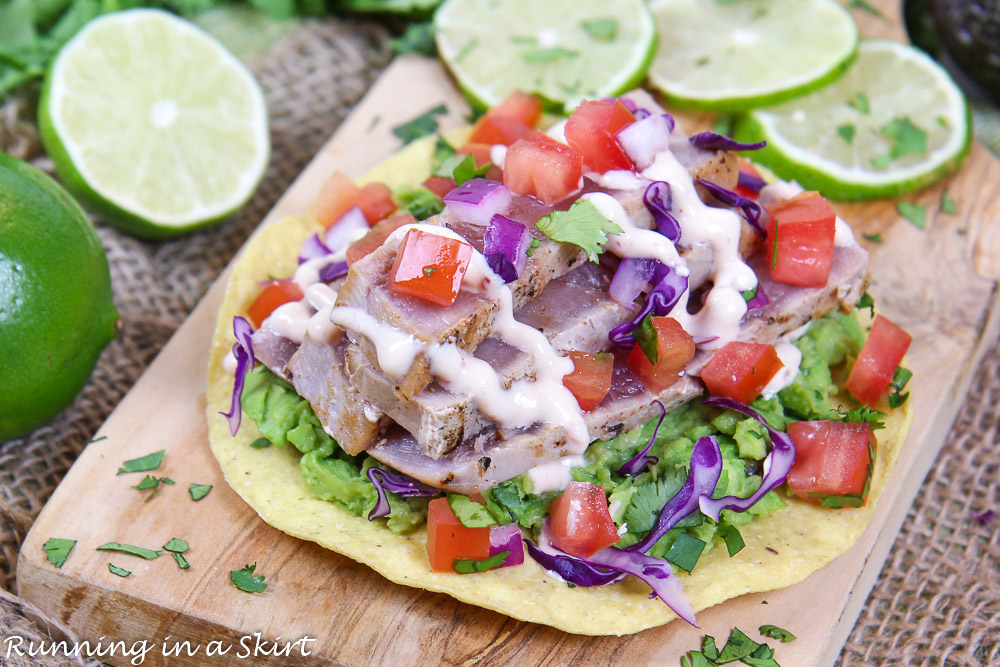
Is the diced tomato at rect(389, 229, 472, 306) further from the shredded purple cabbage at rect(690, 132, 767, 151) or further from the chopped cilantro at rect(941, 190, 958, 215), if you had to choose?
the chopped cilantro at rect(941, 190, 958, 215)

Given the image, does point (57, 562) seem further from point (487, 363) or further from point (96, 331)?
point (487, 363)

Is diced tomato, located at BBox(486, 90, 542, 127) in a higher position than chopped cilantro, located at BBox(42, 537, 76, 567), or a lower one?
higher

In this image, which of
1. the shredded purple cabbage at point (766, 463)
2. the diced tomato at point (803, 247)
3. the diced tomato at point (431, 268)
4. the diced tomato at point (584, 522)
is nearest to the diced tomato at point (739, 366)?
the shredded purple cabbage at point (766, 463)

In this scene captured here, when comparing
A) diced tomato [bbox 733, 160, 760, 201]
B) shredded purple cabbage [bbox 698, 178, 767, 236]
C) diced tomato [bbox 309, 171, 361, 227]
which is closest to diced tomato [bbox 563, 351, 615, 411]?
shredded purple cabbage [bbox 698, 178, 767, 236]

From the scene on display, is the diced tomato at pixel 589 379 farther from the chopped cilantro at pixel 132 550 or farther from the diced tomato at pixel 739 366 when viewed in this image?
the chopped cilantro at pixel 132 550

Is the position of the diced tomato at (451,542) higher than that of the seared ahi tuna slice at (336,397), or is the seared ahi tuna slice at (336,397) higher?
the seared ahi tuna slice at (336,397)

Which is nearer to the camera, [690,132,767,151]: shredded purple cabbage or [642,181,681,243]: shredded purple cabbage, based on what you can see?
[642,181,681,243]: shredded purple cabbage

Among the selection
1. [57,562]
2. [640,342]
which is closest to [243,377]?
[57,562]
